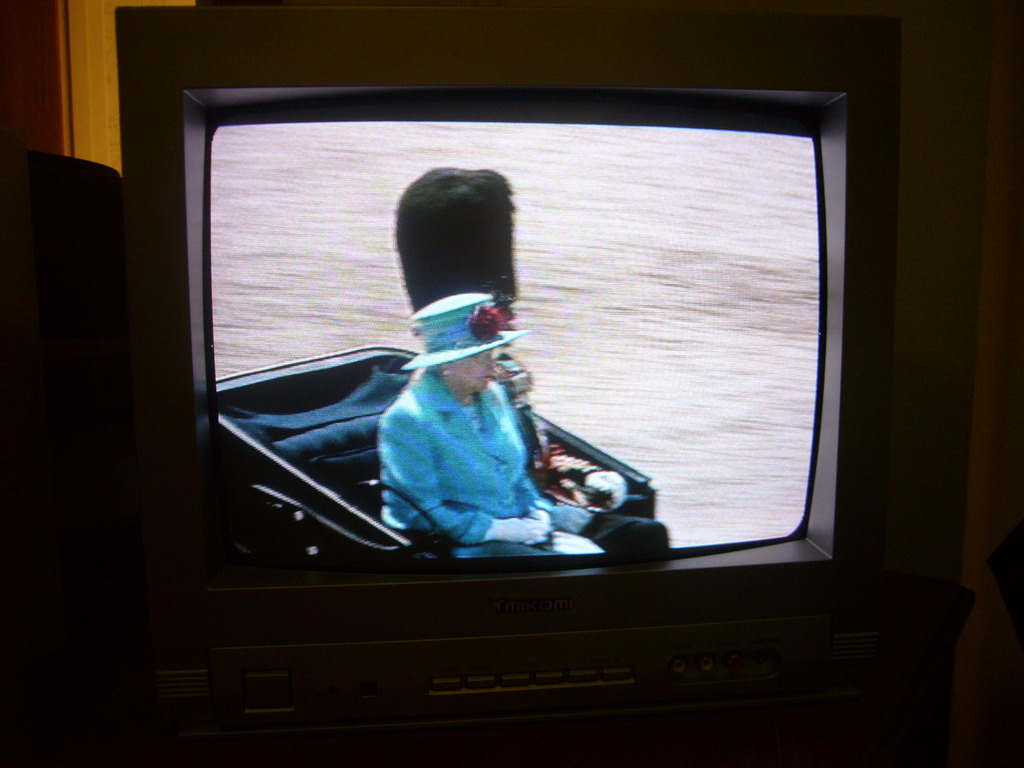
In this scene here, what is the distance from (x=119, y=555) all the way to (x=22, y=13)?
72.9 inches

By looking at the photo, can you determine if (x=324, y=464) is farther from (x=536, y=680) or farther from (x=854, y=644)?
(x=854, y=644)

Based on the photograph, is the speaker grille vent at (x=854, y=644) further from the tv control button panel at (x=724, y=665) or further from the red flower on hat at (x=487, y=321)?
the red flower on hat at (x=487, y=321)

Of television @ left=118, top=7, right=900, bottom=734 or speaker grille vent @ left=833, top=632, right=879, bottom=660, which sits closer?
television @ left=118, top=7, right=900, bottom=734

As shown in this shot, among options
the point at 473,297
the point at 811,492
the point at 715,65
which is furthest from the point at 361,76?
the point at 811,492

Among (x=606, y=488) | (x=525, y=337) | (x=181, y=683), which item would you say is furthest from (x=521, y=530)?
(x=181, y=683)

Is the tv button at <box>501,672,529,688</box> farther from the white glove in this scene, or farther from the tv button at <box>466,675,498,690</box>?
the white glove

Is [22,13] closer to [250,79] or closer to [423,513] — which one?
[250,79]

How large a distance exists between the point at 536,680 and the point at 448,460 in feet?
0.85

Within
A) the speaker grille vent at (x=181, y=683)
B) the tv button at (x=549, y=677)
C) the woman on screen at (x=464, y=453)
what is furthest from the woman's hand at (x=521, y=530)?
the speaker grille vent at (x=181, y=683)

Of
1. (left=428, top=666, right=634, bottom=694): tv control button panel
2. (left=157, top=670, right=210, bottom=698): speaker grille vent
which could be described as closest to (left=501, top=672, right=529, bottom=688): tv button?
(left=428, top=666, right=634, bottom=694): tv control button panel

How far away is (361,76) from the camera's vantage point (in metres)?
0.63

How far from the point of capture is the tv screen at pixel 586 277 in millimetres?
655

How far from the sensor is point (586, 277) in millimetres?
670

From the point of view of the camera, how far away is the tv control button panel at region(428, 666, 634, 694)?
0.70 meters
